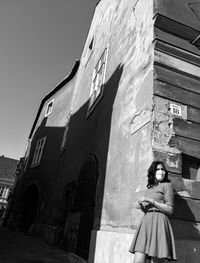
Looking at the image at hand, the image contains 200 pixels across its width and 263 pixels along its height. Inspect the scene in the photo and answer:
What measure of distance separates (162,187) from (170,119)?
1.36 m

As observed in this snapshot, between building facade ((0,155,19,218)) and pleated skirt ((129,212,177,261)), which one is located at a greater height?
building facade ((0,155,19,218))

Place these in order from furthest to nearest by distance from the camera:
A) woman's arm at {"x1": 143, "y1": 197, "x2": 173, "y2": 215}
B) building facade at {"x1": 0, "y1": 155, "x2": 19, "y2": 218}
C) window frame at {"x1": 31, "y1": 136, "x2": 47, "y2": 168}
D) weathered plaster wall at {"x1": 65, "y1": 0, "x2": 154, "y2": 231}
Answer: building facade at {"x1": 0, "y1": 155, "x2": 19, "y2": 218} < window frame at {"x1": 31, "y1": 136, "x2": 47, "y2": 168} < weathered plaster wall at {"x1": 65, "y1": 0, "x2": 154, "y2": 231} < woman's arm at {"x1": 143, "y1": 197, "x2": 173, "y2": 215}

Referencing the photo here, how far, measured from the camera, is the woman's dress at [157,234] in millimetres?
2158

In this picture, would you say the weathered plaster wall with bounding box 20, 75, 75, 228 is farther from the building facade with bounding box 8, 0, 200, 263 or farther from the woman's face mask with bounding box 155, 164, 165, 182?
the woman's face mask with bounding box 155, 164, 165, 182

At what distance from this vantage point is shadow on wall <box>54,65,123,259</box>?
5.13 m

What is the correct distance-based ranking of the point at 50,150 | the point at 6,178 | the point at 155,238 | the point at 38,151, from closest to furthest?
the point at 155,238 < the point at 50,150 < the point at 38,151 < the point at 6,178

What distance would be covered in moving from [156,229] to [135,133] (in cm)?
191

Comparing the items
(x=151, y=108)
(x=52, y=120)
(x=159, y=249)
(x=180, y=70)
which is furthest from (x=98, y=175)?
(x=52, y=120)

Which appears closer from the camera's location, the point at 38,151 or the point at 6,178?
the point at 38,151

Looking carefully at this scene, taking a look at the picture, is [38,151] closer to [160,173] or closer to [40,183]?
[40,183]

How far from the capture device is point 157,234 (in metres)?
2.24

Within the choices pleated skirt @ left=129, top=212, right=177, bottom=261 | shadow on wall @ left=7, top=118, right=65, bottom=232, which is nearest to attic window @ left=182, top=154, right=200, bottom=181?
pleated skirt @ left=129, top=212, right=177, bottom=261

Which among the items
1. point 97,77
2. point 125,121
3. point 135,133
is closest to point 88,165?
point 125,121

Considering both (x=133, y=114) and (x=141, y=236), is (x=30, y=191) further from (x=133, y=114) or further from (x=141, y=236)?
(x=141, y=236)
